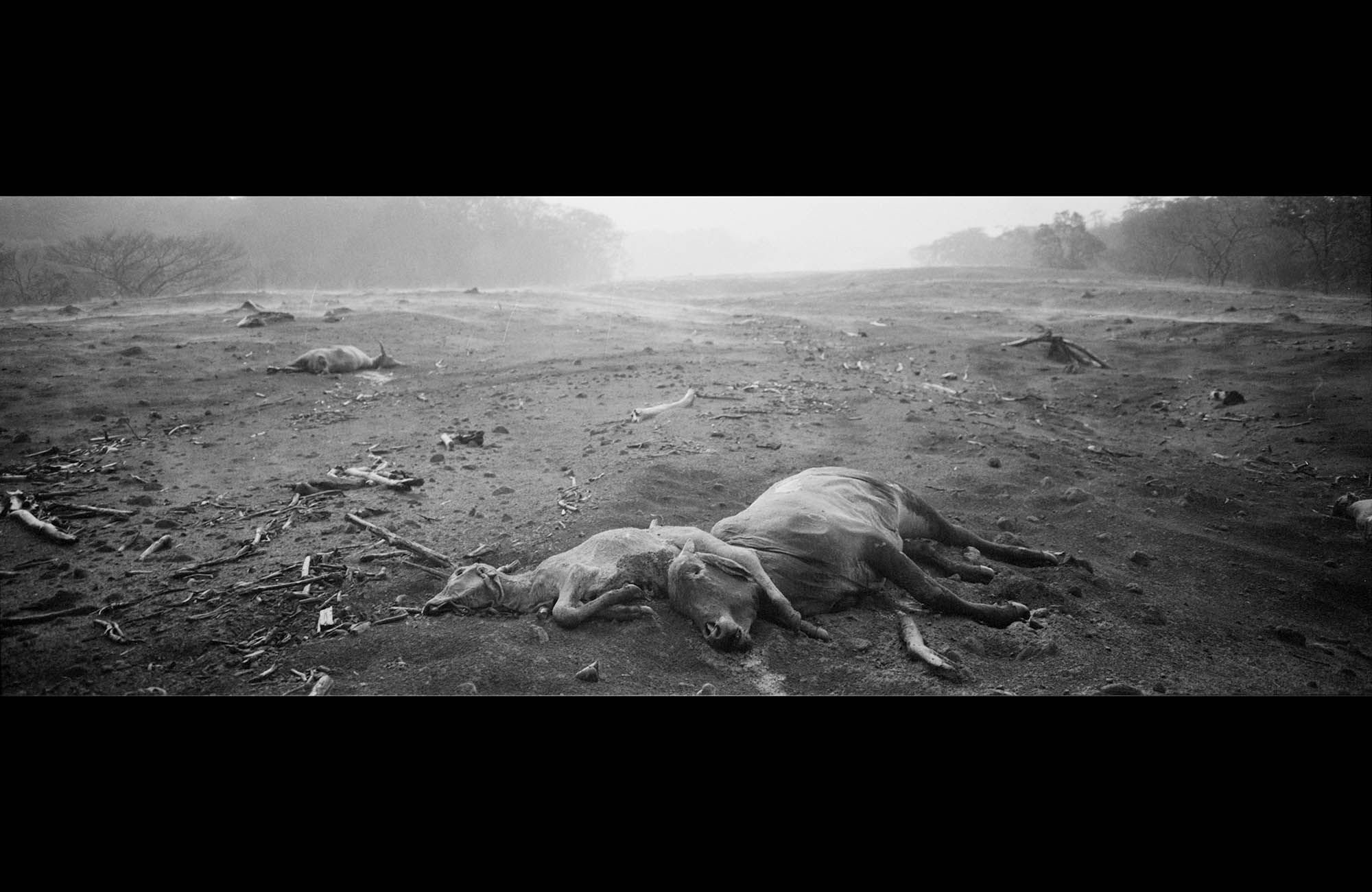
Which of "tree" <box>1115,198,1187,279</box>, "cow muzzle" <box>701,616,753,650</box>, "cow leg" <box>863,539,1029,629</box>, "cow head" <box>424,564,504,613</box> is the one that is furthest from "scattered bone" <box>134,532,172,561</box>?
"tree" <box>1115,198,1187,279</box>

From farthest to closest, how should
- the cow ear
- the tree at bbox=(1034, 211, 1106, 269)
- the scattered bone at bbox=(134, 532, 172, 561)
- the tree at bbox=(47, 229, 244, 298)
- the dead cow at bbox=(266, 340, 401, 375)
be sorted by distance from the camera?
the tree at bbox=(1034, 211, 1106, 269) < the dead cow at bbox=(266, 340, 401, 375) < the tree at bbox=(47, 229, 244, 298) < the scattered bone at bbox=(134, 532, 172, 561) < the cow ear

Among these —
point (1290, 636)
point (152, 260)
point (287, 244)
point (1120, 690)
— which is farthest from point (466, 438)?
point (287, 244)

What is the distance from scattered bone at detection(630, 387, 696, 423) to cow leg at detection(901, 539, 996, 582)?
11.8 ft

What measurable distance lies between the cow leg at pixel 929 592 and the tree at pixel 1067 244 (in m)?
30.1

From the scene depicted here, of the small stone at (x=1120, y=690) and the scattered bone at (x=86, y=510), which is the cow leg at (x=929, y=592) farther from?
the scattered bone at (x=86, y=510)

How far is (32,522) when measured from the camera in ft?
13.1

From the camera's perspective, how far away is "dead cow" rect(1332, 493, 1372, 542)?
4574 millimetres

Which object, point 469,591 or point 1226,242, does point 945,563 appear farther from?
point 1226,242

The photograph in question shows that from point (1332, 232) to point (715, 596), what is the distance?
718 inches

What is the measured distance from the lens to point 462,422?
7.11 metres

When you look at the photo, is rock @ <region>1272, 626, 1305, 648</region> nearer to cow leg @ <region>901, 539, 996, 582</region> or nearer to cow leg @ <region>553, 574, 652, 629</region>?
cow leg @ <region>901, 539, 996, 582</region>
